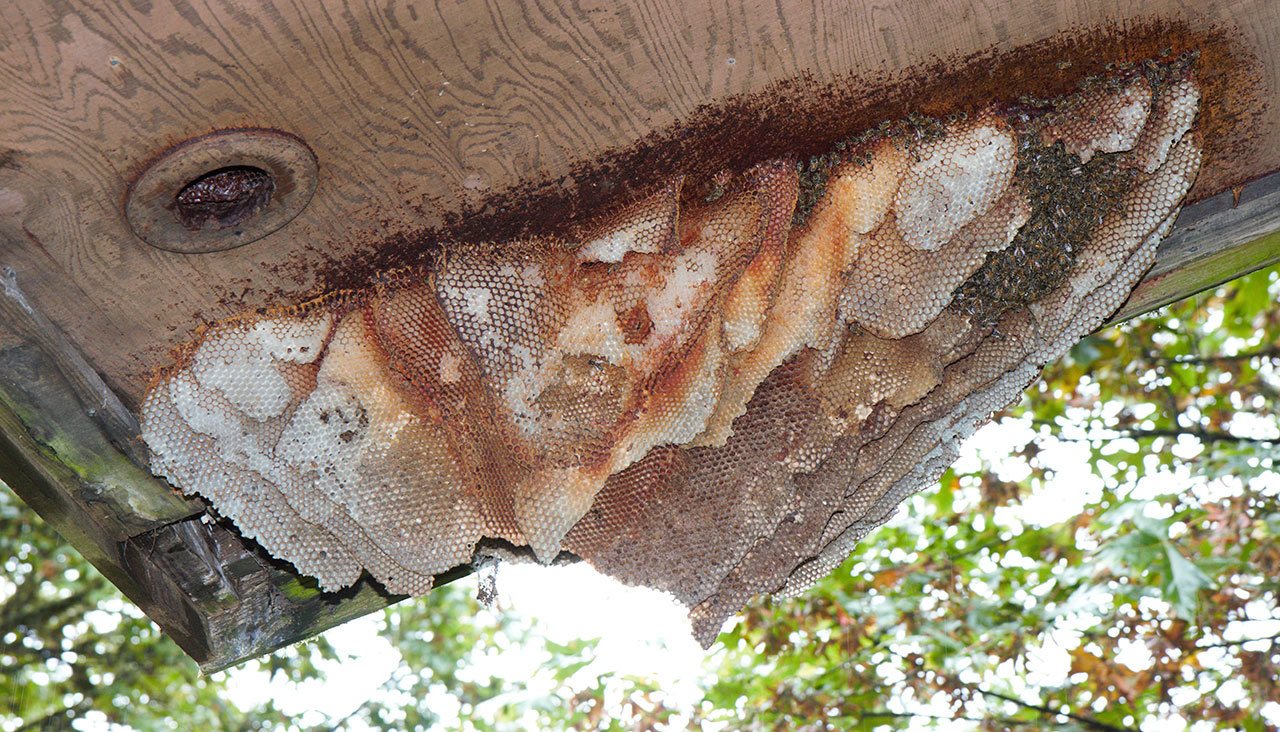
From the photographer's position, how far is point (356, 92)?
138cm

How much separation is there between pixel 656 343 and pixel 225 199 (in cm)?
67

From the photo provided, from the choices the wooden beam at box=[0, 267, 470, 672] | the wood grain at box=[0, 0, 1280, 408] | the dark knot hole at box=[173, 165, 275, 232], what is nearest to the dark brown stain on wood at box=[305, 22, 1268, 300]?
the wood grain at box=[0, 0, 1280, 408]

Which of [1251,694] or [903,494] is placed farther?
[1251,694]

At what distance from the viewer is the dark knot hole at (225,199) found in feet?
4.84

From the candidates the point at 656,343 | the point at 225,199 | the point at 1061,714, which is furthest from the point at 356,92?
the point at 1061,714

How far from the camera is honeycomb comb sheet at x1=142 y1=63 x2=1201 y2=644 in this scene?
1.66 m

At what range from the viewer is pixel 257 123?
1381 millimetres

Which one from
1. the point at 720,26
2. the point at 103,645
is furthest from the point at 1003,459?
the point at 103,645

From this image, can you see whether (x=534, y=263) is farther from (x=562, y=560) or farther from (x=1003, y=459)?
(x=1003, y=459)

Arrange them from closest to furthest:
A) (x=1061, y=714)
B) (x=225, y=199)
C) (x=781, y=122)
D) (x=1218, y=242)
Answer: (x=225, y=199) → (x=781, y=122) → (x=1218, y=242) → (x=1061, y=714)

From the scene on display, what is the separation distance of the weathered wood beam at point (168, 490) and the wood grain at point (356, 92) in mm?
72

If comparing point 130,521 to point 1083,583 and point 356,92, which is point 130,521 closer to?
point 356,92

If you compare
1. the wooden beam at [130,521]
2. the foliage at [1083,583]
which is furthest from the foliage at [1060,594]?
the wooden beam at [130,521]

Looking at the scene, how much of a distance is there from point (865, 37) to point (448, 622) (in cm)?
698
